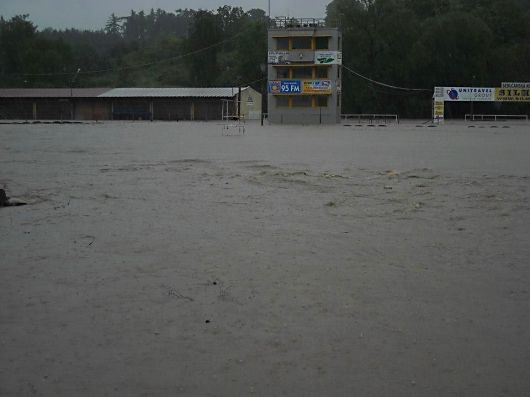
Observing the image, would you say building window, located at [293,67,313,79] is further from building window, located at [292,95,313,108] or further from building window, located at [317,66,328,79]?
building window, located at [292,95,313,108]

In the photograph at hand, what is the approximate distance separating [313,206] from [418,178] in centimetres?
486

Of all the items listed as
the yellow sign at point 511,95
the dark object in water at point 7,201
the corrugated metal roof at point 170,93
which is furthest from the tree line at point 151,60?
the dark object in water at point 7,201

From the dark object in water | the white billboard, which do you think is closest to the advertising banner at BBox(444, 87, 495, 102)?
the white billboard

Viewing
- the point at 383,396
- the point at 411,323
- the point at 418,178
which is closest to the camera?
the point at 383,396

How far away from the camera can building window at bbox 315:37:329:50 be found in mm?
81750

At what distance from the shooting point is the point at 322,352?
4.57 metres

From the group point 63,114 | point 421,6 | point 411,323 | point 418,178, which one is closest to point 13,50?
point 63,114

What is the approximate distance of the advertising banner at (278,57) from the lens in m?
80.1

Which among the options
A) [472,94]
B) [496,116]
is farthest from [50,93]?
[496,116]

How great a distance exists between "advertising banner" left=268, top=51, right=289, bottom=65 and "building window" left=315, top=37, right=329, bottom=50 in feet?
15.3

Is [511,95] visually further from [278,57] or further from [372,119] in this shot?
[278,57]

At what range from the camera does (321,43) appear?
82062mm

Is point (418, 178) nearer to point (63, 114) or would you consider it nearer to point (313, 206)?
point (313, 206)

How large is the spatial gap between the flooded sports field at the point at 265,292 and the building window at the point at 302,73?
2797 inches
